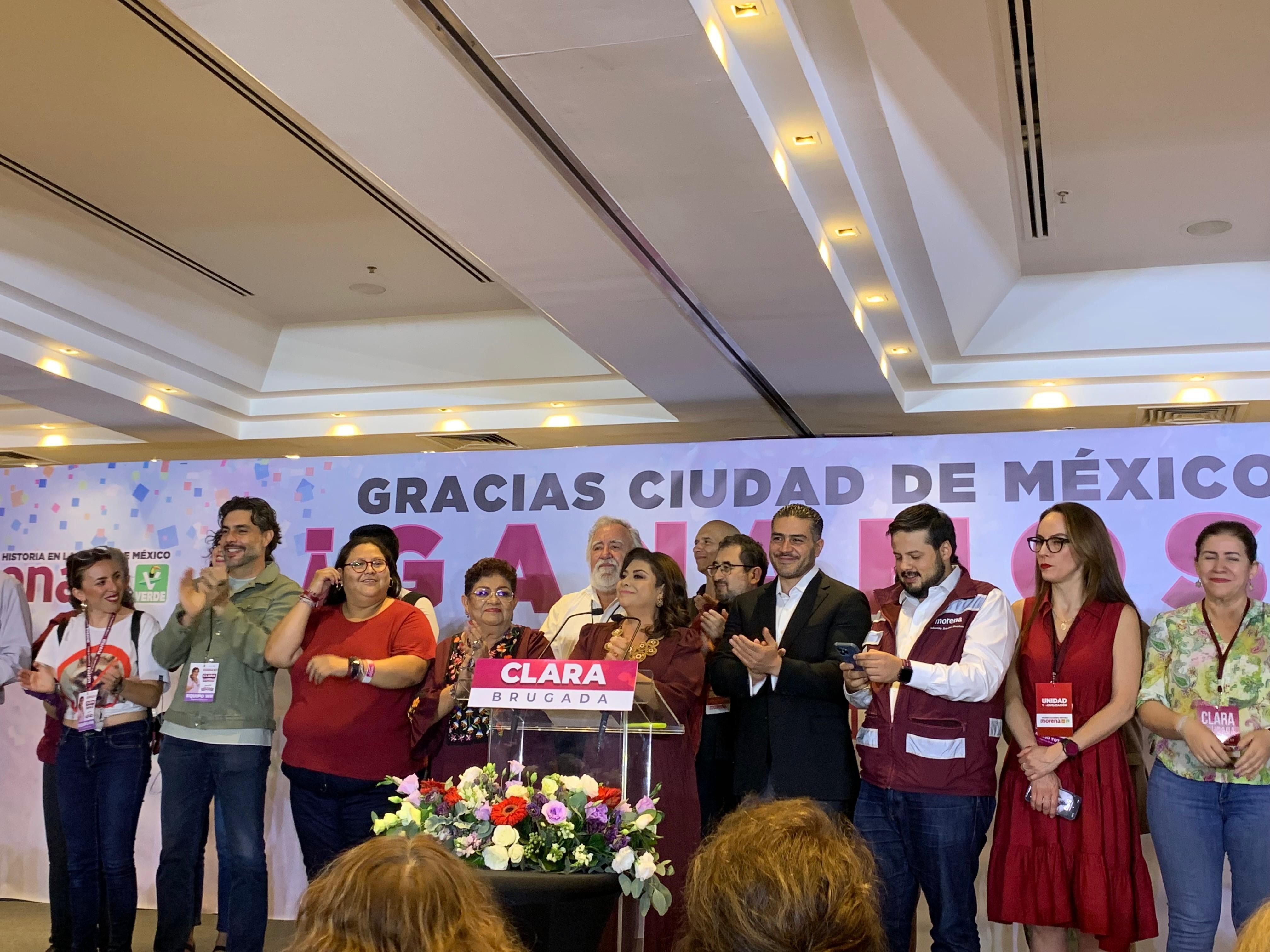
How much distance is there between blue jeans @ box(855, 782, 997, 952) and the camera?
3.57 meters

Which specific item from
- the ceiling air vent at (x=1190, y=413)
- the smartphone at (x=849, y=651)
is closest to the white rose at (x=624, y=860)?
the smartphone at (x=849, y=651)

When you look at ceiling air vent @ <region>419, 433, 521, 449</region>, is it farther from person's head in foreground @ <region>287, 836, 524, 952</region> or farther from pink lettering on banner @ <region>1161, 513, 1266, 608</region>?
person's head in foreground @ <region>287, 836, 524, 952</region>

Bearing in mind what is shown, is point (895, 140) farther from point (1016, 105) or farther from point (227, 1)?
point (227, 1)

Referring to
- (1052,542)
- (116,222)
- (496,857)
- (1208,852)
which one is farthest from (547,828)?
(116,222)

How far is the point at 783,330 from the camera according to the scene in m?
5.51

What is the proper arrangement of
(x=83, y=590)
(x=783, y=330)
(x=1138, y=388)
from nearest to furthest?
(x=83, y=590) → (x=783, y=330) → (x=1138, y=388)

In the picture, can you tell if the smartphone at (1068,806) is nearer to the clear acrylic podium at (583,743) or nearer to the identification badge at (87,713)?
the clear acrylic podium at (583,743)

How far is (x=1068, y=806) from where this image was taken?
11.7 feet

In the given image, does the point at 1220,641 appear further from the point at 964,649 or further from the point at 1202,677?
the point at 964,649

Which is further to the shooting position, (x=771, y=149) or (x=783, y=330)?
(x=783, y=330)

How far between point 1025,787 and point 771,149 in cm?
211

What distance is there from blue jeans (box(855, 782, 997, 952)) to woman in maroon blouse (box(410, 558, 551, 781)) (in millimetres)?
1280

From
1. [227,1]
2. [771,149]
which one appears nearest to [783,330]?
[771,149]

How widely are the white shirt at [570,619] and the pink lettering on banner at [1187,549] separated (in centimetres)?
214
